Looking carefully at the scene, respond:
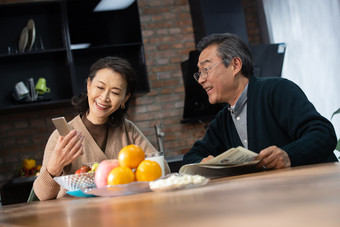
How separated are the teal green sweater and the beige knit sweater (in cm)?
32

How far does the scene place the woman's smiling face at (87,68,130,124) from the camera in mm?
2268

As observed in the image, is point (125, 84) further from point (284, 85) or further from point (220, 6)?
point (220, 6)

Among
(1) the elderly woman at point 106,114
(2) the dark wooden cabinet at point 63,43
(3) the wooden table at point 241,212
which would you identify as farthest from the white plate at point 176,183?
(2) the dark wooden cabinet at point 63,43

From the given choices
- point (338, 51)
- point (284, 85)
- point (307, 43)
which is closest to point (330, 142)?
point (284, 85)

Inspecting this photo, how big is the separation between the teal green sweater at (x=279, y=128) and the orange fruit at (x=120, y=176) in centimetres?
63

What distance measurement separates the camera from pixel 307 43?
464 cm

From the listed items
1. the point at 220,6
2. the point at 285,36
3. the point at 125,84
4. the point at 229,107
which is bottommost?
the point at 229,107

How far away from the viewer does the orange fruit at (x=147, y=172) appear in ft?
4.30

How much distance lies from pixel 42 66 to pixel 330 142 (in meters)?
3.65

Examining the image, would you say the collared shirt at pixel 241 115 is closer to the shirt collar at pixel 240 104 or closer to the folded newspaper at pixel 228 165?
the shirt collar at pixel 240 104

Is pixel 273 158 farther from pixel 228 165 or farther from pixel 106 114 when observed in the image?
pixel 106 114

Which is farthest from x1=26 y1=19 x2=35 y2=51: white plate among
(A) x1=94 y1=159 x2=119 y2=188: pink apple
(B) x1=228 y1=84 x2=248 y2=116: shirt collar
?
(A) x1=94 y1=159 x2=119 y2=188: pink apple

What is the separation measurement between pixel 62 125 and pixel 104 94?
2.10ft

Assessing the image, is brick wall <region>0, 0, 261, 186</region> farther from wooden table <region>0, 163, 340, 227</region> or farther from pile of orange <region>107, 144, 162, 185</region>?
wooden table <region>0, 163, 340, 227</region>
